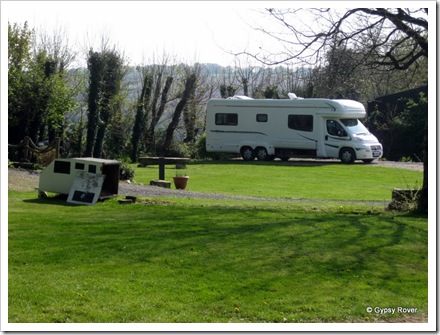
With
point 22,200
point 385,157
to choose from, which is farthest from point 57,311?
point 385,157

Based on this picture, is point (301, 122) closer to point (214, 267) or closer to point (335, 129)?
point (335, 129)

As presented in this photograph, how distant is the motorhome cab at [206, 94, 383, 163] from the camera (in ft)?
101

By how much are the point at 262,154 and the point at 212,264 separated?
79.1 feet

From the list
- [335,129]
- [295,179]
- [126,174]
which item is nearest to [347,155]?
[335,129]

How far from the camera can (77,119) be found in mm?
32312

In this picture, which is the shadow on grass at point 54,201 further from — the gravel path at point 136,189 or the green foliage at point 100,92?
the green foliage at point 100,92

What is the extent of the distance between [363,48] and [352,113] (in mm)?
17946

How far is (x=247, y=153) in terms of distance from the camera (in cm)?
3294

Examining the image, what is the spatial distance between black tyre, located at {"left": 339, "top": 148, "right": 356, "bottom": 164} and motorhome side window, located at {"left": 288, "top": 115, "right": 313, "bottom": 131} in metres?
1.67

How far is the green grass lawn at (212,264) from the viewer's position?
7.20 metres

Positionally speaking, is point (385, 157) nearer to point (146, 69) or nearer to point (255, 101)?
point (255, 101)

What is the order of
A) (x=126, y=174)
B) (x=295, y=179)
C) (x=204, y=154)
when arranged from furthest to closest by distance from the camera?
(x=204, y=154)
(x=295, y=179)
(x=126, y=174)

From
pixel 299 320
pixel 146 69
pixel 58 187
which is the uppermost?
pixel 146 69

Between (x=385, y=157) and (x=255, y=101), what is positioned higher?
(x=255, y=101)
